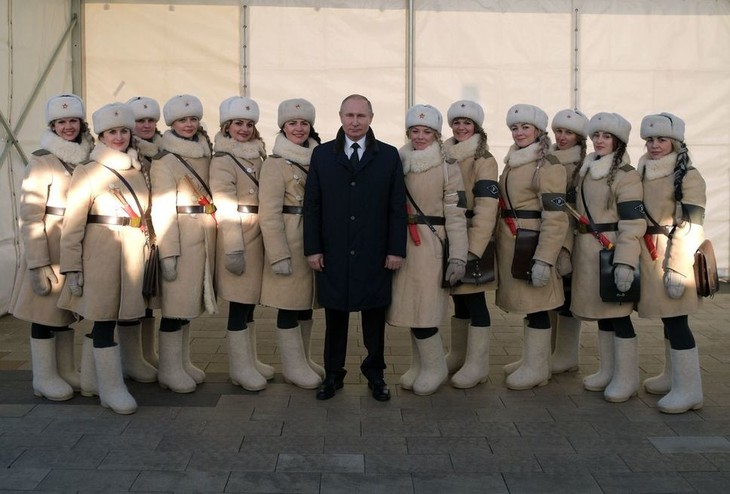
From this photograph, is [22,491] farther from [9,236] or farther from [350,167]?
[9,236]

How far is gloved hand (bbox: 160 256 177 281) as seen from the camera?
14.4 ft

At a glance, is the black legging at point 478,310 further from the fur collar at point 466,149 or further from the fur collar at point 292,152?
the fur collar at point 292,152

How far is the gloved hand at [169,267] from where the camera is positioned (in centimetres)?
439

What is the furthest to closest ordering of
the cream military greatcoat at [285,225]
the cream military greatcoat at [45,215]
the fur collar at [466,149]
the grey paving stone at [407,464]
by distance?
the fur collar at [466,149] < the cream military greatcoat at [285,225] < the cream military greatcoat at [45,215] < the grey paving stone at [407,464]

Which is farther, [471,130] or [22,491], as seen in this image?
[471,130]

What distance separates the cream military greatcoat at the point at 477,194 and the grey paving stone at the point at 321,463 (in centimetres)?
141

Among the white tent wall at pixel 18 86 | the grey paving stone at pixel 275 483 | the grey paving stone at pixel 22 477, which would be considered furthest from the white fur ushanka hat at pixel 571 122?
the white tent wall at pixel 18 86

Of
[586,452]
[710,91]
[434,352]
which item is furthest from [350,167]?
[710,91]

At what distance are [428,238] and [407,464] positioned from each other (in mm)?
1409

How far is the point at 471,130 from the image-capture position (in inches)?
186

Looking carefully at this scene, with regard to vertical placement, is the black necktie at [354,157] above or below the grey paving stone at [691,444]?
above

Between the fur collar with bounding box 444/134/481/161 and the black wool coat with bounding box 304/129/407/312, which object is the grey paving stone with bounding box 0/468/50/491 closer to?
the black wool coat with bounding box 304/129/407/312

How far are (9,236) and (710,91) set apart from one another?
660 cm

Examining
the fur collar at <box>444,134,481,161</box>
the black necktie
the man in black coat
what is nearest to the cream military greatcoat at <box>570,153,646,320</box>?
the fur collar at <box>444,134,481,161</box>
